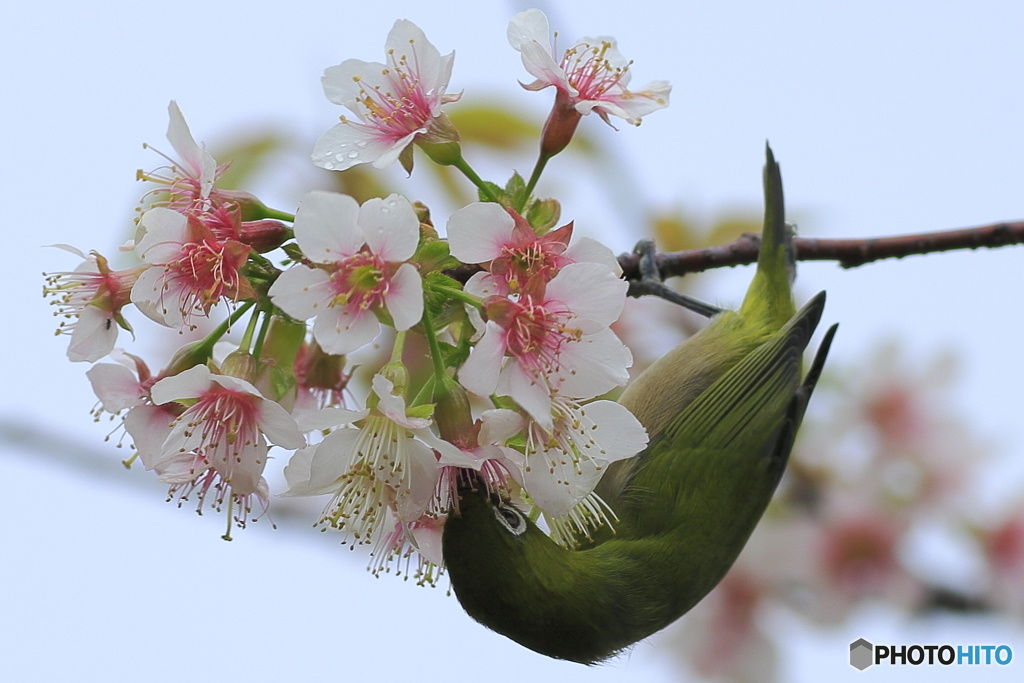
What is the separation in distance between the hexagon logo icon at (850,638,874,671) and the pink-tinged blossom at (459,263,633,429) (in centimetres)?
299

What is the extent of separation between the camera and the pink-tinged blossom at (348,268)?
1854 mm

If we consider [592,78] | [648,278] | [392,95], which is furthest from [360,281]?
[648,278]

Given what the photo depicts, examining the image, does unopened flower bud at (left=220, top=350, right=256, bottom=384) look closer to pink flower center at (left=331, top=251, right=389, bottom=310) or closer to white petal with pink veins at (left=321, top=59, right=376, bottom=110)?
pink flower center at (left=331, top=251, right=389, bottom=310)

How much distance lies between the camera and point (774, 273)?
3.65 m

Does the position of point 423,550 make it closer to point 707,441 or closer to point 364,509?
point 364,509

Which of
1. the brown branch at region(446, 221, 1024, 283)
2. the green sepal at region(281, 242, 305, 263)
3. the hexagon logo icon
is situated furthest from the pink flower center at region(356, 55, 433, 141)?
Answer: the hexagon logo icon

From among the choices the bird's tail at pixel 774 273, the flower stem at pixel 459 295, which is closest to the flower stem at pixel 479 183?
the flower stem at pixel 459 295

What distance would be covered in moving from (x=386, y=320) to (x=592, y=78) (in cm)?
89

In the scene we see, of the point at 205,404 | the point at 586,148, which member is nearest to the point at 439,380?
the point at 205,404

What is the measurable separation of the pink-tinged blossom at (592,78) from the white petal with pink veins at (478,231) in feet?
1.52

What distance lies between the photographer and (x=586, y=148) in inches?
142

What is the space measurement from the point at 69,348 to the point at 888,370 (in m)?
3.71

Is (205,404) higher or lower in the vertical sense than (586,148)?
lower

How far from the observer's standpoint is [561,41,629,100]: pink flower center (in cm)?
236
